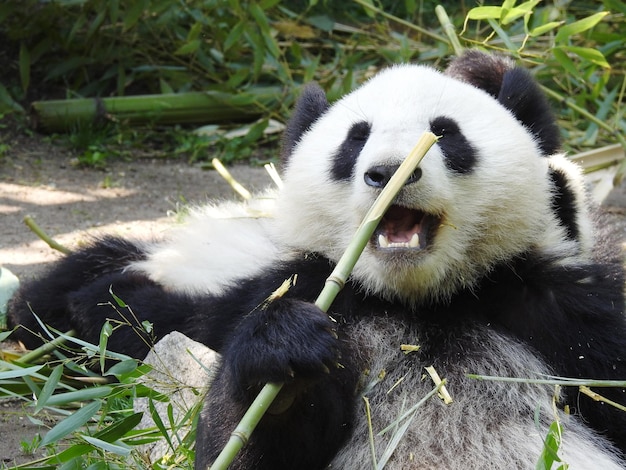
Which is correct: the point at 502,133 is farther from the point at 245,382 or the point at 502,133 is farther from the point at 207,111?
the point at 207,111

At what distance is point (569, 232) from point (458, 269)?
0.50 m

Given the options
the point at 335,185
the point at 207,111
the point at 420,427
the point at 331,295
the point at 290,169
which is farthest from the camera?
the point at 207,111

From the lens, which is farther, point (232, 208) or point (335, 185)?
point (232, 208)

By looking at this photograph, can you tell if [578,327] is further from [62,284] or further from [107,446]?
[62,284]

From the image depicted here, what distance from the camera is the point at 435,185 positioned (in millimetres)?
2809

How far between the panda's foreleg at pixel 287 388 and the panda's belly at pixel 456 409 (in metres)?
0.13

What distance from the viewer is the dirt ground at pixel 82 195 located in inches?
219

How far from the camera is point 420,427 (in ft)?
9.29

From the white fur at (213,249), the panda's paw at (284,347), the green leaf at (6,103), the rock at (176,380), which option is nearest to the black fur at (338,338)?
the panda's paw at (284,347)

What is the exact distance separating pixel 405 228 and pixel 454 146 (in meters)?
0.33

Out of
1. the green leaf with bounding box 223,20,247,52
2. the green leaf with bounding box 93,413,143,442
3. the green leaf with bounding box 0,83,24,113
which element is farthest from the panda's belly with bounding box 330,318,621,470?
the green leaf with bounding box 0,83,24,113

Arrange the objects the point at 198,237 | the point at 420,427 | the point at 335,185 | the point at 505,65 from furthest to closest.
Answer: the point at 198,237 → the point at 505,65 → the point at 335,185 → the point at 420,427

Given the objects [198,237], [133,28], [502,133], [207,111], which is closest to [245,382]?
[502,133]

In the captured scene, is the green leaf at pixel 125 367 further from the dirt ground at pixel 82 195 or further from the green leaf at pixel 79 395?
the dirt ground at pixel 82 195
